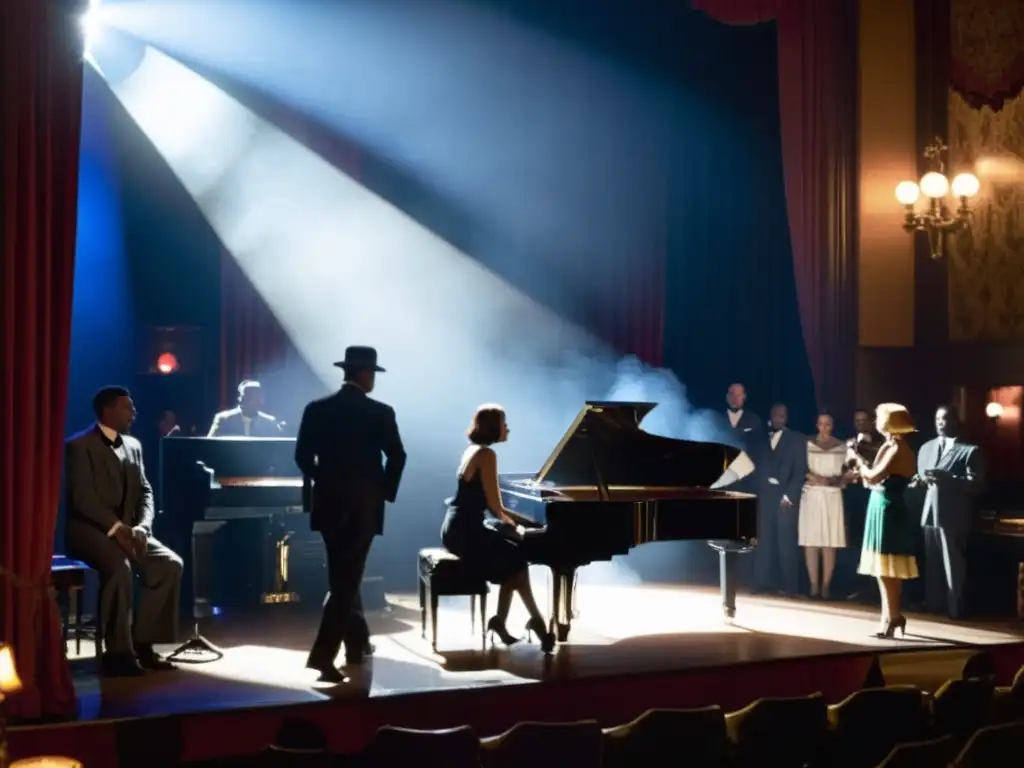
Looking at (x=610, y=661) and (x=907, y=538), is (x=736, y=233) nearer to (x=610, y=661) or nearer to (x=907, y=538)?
(x=907, y=538)

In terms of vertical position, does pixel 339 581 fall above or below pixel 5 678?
Result: above

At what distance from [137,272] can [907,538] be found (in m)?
6.10

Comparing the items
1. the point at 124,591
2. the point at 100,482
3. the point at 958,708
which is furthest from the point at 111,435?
the point at 958,708

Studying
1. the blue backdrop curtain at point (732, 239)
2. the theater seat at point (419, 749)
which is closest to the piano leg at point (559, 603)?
the theater seat at point (419, 749)

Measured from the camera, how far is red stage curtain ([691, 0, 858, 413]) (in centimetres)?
944

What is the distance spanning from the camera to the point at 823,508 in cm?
786

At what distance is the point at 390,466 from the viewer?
5.12m

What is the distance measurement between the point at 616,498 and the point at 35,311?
3.17m

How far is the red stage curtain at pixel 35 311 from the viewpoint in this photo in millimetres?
4543

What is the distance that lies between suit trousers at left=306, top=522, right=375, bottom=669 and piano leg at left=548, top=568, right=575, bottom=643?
1228 mm

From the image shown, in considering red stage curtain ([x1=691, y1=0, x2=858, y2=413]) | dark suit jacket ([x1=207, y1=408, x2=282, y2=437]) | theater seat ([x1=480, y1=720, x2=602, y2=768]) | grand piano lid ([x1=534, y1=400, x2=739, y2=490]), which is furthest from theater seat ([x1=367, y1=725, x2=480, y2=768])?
red stage curtain ([x1=691, y1=0, x2=858, y2=413])

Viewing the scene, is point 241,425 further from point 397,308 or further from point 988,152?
point 988,152

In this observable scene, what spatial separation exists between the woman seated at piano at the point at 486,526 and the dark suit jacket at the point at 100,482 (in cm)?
155

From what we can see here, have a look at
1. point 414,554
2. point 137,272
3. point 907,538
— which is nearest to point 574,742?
point 907,538
